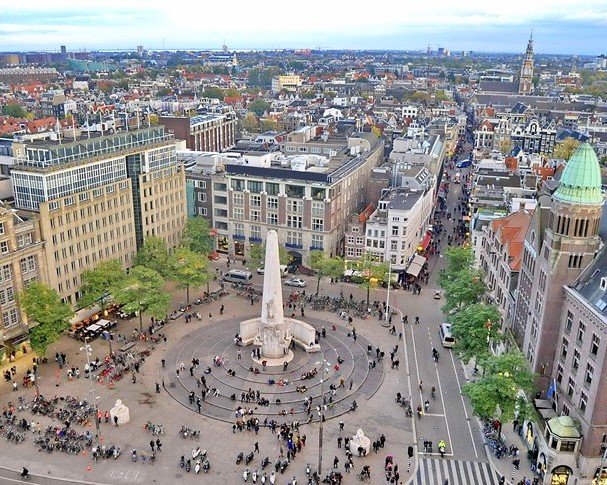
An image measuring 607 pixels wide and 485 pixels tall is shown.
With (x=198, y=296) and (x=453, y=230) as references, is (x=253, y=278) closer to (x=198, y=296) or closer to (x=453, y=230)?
(x=198, y=296)

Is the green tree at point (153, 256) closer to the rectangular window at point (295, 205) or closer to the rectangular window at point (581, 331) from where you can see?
the rectangular window at point (295, 205)

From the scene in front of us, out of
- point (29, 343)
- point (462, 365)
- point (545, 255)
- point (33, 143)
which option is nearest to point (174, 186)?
point (33, 143)

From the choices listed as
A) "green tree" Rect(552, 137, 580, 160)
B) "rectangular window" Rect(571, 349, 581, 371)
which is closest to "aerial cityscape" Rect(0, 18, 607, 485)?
"rectangular window" Rect(571, 349, 581, 371)

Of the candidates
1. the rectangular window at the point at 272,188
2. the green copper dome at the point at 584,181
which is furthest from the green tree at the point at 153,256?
the green copper dome at the point at 584,181

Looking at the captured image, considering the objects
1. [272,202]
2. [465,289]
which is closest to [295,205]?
[272,202]

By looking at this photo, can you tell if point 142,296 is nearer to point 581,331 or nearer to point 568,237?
point 568,237

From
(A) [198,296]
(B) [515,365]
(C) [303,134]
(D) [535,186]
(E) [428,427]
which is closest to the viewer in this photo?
Answer: (B) [515,365]
